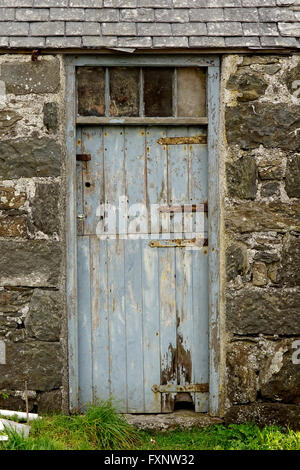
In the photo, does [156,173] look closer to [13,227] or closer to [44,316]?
[13,227]

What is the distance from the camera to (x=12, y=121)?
172 inches

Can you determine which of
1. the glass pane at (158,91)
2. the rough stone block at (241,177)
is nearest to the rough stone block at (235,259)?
the rough stone block at (241,177)

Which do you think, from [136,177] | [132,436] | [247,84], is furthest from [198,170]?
[132,436]

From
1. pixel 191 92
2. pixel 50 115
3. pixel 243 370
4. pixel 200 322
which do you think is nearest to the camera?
pixel 50 115

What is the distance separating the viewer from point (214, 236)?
4.52 m

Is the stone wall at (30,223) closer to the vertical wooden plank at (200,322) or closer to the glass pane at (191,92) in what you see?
the glass pane at (191,92)

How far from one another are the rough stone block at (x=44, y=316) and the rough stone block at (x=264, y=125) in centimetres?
176

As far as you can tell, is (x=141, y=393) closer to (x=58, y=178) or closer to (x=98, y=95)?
(x=58, y=178)

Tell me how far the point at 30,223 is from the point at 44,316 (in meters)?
0.69

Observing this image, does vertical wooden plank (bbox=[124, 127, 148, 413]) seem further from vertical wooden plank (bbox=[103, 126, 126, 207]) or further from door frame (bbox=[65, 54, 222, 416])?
door frame (bbox=[65, 54, 222, 416])

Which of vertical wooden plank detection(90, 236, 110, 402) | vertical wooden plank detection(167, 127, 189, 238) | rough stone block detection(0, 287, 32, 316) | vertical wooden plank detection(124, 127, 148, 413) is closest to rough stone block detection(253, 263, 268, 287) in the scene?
vertical wooden plank detection(167, 127, 189, 238)
